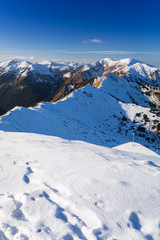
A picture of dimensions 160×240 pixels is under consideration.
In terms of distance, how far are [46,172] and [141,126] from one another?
67962 mm

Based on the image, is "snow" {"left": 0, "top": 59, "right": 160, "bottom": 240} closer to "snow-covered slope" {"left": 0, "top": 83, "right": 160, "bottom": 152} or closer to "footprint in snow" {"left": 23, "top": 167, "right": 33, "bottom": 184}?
"footprint in snow" {"left": 23, "top": 167, "right": 33, "bottom": 184}

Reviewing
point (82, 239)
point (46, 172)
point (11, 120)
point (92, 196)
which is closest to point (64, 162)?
point (46, 172)

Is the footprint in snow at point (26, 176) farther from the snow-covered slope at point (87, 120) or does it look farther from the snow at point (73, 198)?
the snow-covered slope at point (87, 120)

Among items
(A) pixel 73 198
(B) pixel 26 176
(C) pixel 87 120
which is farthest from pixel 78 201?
(C) pixel 87 120

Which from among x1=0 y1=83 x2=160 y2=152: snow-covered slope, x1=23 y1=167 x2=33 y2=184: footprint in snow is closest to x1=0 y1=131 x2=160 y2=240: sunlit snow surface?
x1=23 y1=167 x2=33 y2=184: footprint in snow

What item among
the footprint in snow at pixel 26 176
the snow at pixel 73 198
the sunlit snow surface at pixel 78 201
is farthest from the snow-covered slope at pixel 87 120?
the sunlit snow surface at pixel 78 201

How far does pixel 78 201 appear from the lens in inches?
186

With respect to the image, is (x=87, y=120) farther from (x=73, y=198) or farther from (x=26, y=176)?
(x=73, y=198)

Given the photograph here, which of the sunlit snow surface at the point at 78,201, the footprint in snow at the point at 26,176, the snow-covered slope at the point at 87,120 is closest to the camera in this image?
the sunlit snow surface at the point at 78,201

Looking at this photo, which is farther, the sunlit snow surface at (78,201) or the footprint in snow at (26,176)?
the footprint in snow at (26,176)

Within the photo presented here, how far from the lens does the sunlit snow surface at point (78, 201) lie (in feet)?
12.1

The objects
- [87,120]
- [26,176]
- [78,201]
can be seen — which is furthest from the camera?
[87,120]

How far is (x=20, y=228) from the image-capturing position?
3.61 meters

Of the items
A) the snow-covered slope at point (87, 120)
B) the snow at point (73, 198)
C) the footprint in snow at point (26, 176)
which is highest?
the snow at point (73, 198)
